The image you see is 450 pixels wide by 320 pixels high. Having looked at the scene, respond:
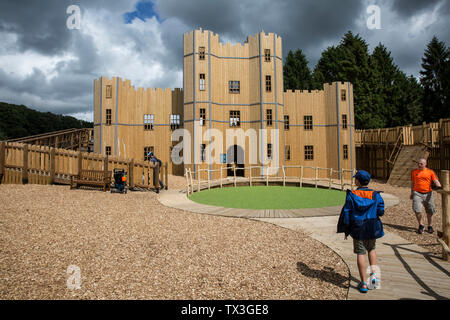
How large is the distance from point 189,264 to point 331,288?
7.73ft

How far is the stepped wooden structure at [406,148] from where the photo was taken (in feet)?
55.7

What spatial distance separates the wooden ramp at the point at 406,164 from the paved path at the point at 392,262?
1323cm

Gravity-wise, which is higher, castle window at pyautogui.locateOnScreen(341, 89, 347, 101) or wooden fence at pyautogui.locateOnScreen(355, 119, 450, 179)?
castle window at pyautogui.locateOnScreen(341, 89, 347, 101)

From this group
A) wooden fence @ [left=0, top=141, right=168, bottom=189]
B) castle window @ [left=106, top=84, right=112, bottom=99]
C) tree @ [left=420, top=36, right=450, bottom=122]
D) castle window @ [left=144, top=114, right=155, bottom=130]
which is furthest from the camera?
tree @ [left=420, top=36, right=450, bottom=122]

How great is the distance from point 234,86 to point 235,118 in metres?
3.03

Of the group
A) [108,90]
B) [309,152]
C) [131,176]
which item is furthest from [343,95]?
[108,90]

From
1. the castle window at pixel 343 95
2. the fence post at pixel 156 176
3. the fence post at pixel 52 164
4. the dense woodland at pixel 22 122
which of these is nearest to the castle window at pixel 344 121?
the castle window at pixel 343 95

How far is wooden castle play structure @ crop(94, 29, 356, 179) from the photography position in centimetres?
Answer: 2133

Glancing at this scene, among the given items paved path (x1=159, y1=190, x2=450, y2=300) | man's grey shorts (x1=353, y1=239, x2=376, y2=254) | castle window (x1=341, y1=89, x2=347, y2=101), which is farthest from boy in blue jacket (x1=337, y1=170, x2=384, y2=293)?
castle window (x1=341, y1=89, x2=347, y2=101)

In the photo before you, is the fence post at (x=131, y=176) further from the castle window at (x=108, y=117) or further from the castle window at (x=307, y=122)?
the castle window at (x=307, y=122)

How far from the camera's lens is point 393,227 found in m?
6.63

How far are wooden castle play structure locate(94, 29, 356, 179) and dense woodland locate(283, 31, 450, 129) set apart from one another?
13.5 meters

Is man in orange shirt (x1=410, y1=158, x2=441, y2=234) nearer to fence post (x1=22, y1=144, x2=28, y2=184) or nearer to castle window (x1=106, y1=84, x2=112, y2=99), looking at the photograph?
fence post (x1=22, y1=144, x2=28, y2=184)

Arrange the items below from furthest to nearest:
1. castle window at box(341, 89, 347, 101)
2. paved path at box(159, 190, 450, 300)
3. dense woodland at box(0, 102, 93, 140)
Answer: dense woodland at box(0, 102, 93, 140)
castle window at box(341, 89, 347, 101)
paved path at box(159, 190, 450, 300)
